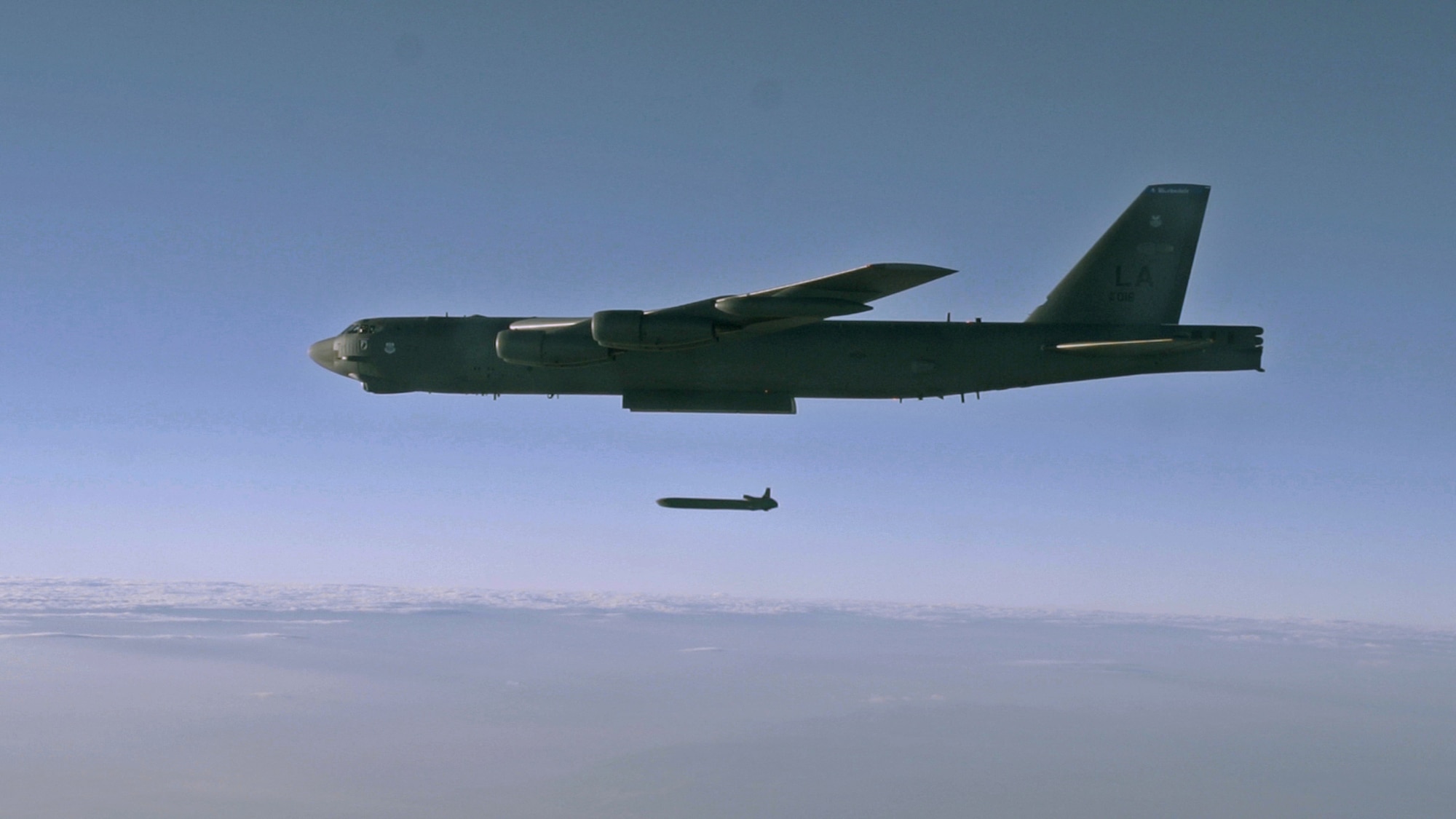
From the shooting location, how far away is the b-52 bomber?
80.1ft

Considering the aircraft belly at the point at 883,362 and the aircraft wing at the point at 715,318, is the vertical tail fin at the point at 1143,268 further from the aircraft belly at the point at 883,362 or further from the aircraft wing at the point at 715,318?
the aircraft wing at the point at 715,318

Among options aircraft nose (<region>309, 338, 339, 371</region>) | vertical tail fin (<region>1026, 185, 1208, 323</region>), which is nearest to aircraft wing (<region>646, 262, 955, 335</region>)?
vertical tail fin (<region>1026, 185, 1208, 323</region>)

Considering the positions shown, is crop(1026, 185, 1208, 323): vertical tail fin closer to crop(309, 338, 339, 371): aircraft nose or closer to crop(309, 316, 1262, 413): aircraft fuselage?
crop(309, 316, 1262, 413): aircraft fuselage

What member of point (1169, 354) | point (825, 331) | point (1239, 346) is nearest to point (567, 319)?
point (825, 331)

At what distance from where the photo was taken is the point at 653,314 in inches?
941

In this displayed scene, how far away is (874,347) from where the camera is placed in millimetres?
25406

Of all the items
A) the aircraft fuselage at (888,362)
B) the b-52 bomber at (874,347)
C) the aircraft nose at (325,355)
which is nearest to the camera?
the b-52 bomber at (874,347)

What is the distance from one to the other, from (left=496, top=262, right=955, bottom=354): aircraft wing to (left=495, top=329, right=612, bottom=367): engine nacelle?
0.07 feet

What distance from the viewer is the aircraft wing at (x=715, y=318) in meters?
21.5

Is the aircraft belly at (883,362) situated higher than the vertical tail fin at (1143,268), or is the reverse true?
the vertical tail fin at (1143,268)

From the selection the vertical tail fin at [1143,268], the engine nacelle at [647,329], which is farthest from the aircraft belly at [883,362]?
the engine nacelle at [647,329]

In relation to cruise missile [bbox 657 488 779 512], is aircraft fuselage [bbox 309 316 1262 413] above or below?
above

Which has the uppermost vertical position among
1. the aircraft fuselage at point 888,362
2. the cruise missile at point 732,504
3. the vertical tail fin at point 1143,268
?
the vertical tail fin at point 1143,268

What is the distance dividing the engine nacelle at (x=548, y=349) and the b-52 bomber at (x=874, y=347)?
0.13 feet
